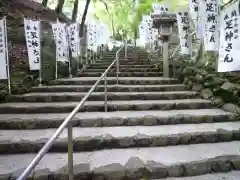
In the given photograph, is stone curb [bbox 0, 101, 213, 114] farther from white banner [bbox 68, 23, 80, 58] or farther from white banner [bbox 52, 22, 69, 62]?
white banner [bbox 68, 23, 80, 58]

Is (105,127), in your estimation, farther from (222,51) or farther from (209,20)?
(209,20)

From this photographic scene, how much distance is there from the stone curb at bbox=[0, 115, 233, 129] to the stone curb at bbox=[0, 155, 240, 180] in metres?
1.11

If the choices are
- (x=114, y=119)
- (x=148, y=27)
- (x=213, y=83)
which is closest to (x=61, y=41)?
(x=114, y=119)

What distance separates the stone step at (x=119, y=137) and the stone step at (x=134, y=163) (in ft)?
0.35

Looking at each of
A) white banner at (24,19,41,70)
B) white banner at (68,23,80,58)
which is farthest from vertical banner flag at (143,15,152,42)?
white banner at (24,19,41,70)

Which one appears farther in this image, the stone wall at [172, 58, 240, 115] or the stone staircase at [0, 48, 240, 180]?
the stone wall at [172, 58, 240, 115]

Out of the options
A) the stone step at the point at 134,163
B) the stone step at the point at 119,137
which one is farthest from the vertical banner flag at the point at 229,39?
the stone step at the point at 134,163

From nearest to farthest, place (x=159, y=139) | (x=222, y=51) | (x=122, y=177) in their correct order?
(x=122, y=177), (x=159, y=139), (x=222, y=51)

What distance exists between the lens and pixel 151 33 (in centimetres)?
1145

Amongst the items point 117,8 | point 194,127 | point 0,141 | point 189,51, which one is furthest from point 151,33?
point 117,8

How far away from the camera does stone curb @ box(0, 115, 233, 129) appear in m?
3.85

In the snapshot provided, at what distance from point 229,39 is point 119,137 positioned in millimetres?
2966

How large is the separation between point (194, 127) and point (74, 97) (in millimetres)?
2858

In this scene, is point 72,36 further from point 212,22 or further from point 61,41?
point 212,22
